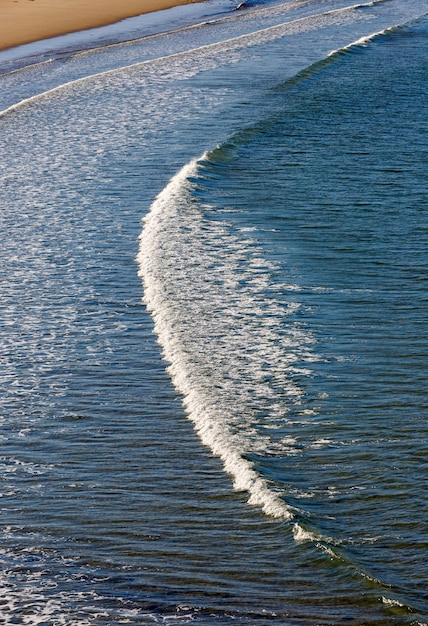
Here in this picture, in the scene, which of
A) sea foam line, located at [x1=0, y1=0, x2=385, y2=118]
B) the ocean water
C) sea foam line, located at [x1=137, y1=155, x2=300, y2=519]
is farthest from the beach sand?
sea foam line, located at [x1=137, y1=155, x2=300, y2=519]

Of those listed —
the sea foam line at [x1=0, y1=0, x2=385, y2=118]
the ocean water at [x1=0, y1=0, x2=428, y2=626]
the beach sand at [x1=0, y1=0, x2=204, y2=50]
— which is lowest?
the ocean water at [x1=0, y1=0, x2=428, y2=626]

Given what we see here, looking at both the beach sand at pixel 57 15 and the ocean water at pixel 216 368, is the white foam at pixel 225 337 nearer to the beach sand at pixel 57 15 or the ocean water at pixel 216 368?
the ocean water at pixel 216 368

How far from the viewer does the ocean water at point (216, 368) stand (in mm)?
5656

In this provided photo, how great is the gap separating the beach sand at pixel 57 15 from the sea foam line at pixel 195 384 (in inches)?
771

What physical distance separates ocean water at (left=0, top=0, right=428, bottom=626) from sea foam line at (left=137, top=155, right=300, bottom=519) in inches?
0.8

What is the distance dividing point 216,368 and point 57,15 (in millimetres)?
27227

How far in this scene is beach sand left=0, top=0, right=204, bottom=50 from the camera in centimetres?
3020

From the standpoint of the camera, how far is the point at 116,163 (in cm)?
1502

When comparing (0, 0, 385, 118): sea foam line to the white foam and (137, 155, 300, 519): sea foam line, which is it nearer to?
the white foam

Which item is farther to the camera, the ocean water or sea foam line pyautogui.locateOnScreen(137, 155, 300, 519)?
sea foam line pyautogui.locateOnScreen(137, 155, 300, 519)

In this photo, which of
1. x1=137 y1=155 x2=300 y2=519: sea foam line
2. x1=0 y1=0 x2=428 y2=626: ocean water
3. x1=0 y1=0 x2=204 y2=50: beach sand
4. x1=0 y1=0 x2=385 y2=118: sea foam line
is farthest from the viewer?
x1=0 y1=0 x2=204 y2=50: beach sand

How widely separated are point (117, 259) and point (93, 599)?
5969 millimetres

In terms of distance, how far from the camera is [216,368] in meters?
8.12

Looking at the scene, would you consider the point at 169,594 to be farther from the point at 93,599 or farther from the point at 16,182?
the point at 16,182
